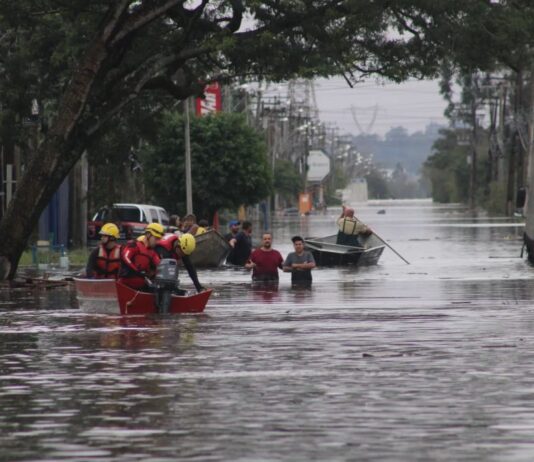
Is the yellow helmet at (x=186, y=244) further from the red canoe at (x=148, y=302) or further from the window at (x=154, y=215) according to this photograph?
the window at (x=154, y=215)

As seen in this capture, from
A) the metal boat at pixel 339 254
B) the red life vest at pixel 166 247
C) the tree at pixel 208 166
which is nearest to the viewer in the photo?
the red life vest at pixel 166 247

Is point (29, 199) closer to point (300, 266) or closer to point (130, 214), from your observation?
point (300, 266)

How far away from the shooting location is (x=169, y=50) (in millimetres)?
37312

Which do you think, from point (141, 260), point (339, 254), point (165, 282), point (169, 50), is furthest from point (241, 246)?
point (165, 282)

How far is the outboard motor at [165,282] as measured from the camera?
23.4 metres

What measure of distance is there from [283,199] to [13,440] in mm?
167824

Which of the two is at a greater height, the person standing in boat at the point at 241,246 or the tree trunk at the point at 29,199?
the tree trunk at the point at 29,199

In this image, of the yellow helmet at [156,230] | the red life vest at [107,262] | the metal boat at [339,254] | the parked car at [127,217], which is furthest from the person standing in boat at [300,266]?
the parked car at [127,217]

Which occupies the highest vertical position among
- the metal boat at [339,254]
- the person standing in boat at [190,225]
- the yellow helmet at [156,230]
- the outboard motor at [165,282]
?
the yellow helmet at [156,230]

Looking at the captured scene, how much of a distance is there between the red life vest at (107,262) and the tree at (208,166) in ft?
150

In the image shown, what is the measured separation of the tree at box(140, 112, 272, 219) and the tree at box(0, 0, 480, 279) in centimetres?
3097

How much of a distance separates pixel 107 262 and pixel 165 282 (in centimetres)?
175

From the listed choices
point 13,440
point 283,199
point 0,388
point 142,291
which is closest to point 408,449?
point 13,440

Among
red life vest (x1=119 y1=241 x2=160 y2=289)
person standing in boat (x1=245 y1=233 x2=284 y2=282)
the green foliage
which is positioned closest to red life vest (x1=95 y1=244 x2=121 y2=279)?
red life vest (x1=119 y1=241 x2=160 y2=289)
